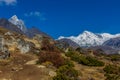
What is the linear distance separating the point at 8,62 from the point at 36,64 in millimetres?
5069

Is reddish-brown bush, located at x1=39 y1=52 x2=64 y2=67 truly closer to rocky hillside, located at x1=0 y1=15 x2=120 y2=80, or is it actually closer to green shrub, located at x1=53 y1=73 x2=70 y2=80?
rocky hillside, located at x1=0 y1=15 x2=120 y2=80

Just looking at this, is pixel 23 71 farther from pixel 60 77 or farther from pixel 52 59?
pixel 52 59

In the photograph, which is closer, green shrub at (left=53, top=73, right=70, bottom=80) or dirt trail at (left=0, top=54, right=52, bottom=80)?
green shrub at (left=53, top=73, right=70, bottom=80)

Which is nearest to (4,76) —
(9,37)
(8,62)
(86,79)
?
(8,62)

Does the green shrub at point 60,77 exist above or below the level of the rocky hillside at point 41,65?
below

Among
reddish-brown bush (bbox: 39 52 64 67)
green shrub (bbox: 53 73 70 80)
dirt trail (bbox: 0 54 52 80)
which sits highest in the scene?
reddish-brown bush (bbox: 39 52 64 67)

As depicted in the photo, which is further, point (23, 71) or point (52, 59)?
point (52, 59)

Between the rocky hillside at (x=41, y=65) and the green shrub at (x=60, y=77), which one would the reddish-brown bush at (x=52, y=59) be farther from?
the green shrub at (x=60, y=77)

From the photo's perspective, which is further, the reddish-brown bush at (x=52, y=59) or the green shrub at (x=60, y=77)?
the reddish-brown bush at (x=52, y=59)

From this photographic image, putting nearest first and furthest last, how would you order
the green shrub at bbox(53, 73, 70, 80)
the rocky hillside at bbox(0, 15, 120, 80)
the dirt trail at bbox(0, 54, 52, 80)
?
the green shrub at bbox(53, 73, 70, 80), the dirt trail at bbox(0, 54, 52, 80), the rocky hillside at bbox(0, 15, 120, 80)

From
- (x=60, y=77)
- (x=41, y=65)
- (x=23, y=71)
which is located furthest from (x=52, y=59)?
(x=60, y=77)

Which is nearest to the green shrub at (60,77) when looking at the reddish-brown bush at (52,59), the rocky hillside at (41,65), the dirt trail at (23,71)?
the rocky hillside at (41,65)

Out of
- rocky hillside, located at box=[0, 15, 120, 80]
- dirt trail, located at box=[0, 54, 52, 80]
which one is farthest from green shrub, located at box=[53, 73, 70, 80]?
→ dirt trail, located at box=[0, 54, 52, 80]

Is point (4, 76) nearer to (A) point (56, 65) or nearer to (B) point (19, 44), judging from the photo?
(A) point (56, 65)
